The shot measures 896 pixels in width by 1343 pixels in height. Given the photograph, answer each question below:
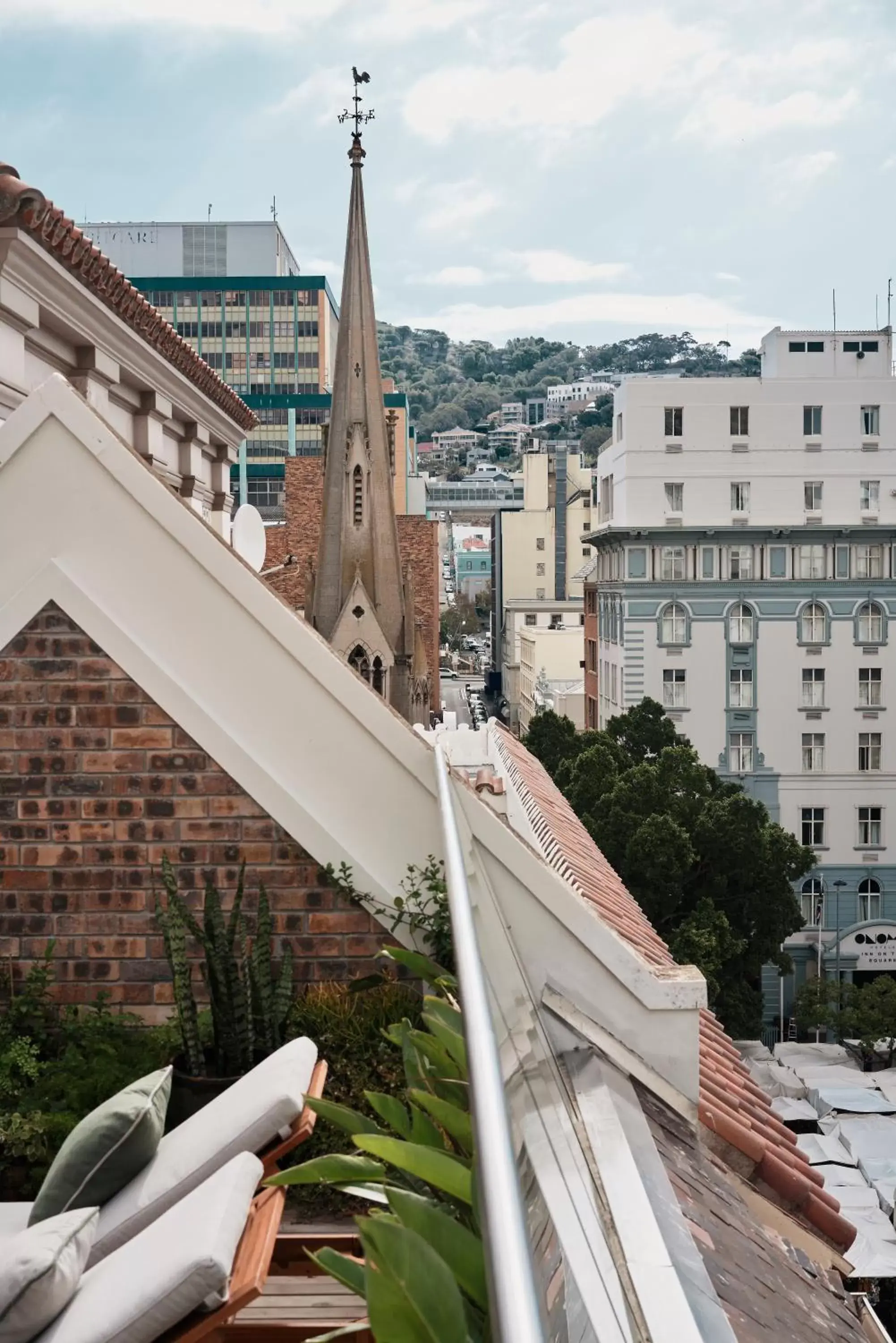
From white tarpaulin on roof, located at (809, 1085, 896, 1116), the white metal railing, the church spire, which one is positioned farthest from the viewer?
the church spire

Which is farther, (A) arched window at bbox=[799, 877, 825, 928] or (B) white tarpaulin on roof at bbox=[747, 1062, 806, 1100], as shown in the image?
(A) arched window at bbox=[799, 877, 825, 928]

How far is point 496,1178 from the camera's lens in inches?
43.1

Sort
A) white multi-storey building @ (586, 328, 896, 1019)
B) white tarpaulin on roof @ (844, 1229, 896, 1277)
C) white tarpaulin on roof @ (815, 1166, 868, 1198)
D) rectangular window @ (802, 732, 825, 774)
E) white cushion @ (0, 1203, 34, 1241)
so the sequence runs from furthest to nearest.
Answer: rectangular window @ (802, 732, 825, 774) → white multi-storey building @ (586, 328, 896, 1019) → white tarpaulin on roof @ (815, 1166, 868, 1198) → white tarpaulin on roof @ (844, 1229, 896, 1277) → white cushion @ (0, 1203, 34, 1241)

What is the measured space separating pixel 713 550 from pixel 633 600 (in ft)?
9.09

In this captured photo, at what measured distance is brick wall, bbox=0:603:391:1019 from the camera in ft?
13.9

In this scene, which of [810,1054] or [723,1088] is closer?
[723,1088]

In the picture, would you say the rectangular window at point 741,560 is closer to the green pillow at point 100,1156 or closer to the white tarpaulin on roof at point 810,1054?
the white tarpaulin on roof at point 810,1054

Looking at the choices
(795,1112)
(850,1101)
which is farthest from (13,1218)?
(850,1101)

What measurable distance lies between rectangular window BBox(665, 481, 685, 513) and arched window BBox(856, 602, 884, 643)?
607 centimetres

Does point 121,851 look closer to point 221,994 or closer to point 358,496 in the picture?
point 221,994

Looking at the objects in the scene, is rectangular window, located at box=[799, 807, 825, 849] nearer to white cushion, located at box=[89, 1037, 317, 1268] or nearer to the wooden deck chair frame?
the wooden deck chair frame

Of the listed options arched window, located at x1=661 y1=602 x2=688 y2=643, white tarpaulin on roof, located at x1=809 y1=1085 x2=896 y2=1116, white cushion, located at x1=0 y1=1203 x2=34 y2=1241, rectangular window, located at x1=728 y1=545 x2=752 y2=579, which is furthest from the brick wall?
rectangular window, located at x1=728 y1=545 x2=752 y2=579

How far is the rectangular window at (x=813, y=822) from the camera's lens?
38.0 metres

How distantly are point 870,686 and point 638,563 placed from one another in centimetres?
778
